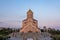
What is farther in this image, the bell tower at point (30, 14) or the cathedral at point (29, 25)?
the bell tower at point (30, 14)

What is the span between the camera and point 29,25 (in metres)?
48.0

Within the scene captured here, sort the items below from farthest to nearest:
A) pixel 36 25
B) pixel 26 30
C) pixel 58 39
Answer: pixel 36 25
pixel 26 30
pixel 58 39

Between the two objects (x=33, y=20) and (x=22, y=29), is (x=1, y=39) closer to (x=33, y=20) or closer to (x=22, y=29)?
(x=22, y=29)

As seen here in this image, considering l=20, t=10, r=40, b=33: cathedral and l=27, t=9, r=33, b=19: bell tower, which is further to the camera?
l=27, t=9, r=33, b=19: bell tower

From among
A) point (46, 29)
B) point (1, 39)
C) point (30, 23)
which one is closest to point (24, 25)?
point (30, 23)

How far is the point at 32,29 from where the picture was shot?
155 feet

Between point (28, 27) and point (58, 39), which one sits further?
point (28, 27)

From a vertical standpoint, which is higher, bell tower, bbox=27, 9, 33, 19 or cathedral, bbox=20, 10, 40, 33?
bell tower, bbox=27, 9, 33, 19

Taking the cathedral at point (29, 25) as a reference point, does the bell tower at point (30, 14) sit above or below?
above

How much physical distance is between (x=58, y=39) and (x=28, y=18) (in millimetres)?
30326

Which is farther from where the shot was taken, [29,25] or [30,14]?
[30,14]

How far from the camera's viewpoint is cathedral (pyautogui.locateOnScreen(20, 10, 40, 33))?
153ft

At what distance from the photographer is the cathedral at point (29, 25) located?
153ft

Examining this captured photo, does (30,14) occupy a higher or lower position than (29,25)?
higher
